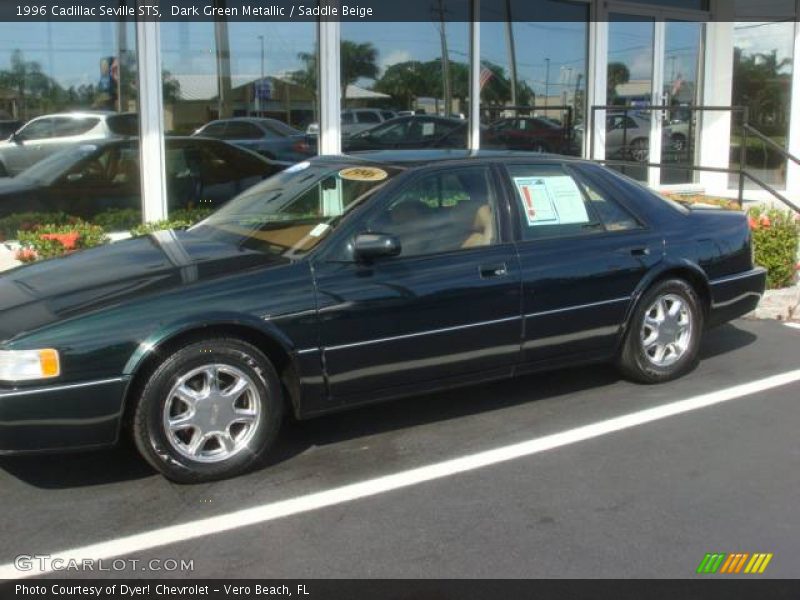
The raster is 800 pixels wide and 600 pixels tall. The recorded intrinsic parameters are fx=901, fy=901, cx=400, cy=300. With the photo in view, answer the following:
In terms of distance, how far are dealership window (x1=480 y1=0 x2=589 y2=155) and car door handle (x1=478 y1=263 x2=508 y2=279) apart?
21.1 feet

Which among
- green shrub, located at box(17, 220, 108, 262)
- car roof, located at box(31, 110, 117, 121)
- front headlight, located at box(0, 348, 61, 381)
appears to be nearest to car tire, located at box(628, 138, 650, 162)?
car roof, located at box(31, 110, 117, 121)

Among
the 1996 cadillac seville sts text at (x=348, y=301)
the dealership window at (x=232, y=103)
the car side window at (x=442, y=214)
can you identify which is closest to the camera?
the 1996 cadillac seville sts text at (x=348, y=301)

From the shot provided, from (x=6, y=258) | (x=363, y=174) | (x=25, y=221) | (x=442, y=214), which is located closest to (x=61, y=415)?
(x=363, y=174)

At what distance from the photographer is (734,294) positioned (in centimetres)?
584

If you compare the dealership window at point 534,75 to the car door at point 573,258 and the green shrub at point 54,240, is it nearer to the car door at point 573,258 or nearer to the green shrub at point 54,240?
the green shrub at point 54,240

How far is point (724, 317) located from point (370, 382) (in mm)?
2665

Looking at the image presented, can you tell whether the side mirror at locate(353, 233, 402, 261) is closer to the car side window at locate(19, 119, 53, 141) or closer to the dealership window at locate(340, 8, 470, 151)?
the car side window at locate(19, 119, 53, 141)

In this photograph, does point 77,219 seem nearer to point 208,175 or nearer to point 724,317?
point 208,175

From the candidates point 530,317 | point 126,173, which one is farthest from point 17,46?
point 530,317

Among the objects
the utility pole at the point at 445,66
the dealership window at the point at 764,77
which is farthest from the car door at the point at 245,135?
the dealership window at the point at 764,77

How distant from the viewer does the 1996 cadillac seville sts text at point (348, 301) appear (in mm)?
3832

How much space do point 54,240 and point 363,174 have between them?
3.64 m

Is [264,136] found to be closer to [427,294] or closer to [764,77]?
[427,294]

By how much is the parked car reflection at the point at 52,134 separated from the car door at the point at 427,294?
4.73 meters
